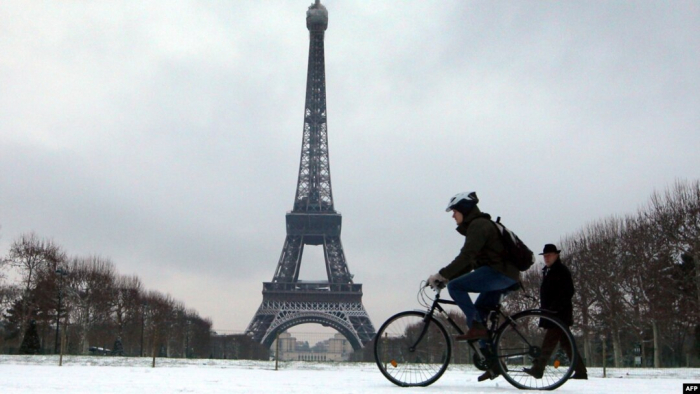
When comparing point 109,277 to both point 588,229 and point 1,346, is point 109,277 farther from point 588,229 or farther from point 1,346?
point 588,229

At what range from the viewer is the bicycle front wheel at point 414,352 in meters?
6.53

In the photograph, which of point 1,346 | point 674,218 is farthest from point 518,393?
point 1,346

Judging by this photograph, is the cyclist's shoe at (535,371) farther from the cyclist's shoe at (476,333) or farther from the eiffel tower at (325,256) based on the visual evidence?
the eiffel tower at (325,256)

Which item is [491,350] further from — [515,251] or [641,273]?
[641,273]

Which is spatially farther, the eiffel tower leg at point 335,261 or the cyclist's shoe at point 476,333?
the eiffel tower leg at point 335,261

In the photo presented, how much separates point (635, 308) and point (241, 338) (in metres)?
58.7

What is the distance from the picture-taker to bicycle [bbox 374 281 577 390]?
6.12 meters

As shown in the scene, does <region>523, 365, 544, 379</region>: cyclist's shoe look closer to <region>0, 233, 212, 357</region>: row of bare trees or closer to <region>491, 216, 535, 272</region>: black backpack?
<region>491, 216, 535, 272</region>: black backpack

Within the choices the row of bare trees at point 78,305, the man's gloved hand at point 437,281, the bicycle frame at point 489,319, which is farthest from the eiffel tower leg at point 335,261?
the man's gloved hand at point 437,281

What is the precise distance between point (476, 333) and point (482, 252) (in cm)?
75

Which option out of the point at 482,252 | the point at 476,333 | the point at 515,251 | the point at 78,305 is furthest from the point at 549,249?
the point at 78,305

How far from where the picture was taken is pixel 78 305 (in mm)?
50875

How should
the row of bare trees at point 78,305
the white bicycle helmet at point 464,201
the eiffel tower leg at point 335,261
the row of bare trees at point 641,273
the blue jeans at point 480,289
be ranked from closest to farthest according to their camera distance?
the blue jeans at point 480,289 → the white bicycle helmet at point 464,201 → the row of bare trees at point 641,273 → the row of bare trees at point 78,305 → the eiffel tower leg at point 335,261

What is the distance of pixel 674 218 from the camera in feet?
110
